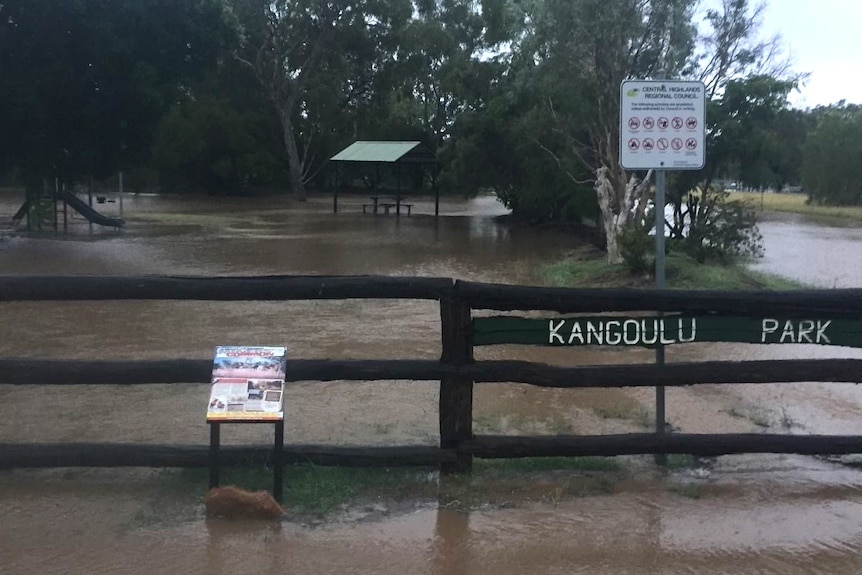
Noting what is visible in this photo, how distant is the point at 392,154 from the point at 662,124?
3294 centimetres

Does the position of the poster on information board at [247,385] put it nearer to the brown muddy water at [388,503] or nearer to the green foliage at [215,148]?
the brown muddy water at [388,503]

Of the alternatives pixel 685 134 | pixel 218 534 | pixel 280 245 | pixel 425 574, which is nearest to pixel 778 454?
pixel 685 134

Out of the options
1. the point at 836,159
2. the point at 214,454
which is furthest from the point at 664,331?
the point at 836,159

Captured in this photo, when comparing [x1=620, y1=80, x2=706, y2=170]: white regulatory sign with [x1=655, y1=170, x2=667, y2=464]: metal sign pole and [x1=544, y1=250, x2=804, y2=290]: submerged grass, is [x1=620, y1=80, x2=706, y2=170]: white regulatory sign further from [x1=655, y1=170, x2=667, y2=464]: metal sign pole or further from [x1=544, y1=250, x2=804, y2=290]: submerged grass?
[x1=544, y1=250, x2=804, y2=290]: submerged grass

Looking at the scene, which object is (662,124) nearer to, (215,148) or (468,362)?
(468,362)

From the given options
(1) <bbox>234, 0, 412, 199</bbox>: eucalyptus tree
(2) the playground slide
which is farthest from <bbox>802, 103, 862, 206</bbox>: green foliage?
(2) the playground slide

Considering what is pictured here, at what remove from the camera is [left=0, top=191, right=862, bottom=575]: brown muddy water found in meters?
5.13

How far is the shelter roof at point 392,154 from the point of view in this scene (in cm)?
3891

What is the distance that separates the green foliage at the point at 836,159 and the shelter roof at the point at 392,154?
2187 centimetres

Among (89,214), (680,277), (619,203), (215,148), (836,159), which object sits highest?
(215,148)

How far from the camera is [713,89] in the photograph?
19.4m

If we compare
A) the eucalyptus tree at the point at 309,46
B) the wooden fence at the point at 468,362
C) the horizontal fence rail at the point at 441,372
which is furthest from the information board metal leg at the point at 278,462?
the eucalyptus tree at the point at 309,46

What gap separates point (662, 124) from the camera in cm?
680

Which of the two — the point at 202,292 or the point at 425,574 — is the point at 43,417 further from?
the point at 425,574
